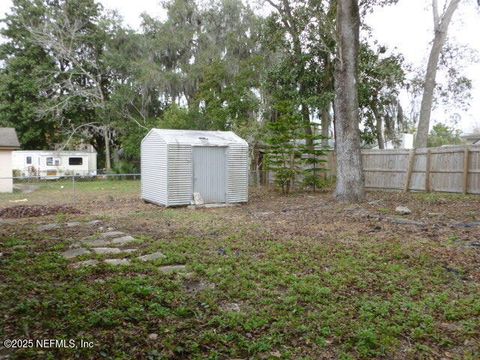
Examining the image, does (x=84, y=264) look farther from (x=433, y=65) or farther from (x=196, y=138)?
(x=433, y=65)

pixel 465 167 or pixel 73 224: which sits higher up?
pixel 465 167

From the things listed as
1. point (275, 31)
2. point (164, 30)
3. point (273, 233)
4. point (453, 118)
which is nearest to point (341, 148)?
point (273, 233)

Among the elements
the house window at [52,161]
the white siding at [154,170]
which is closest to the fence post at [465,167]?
the white siding at [154,170]

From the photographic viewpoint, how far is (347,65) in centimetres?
1059

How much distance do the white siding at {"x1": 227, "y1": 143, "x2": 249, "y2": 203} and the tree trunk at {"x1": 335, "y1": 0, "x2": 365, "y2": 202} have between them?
277cm

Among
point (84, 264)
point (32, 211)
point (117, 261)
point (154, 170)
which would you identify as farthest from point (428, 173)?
point (32, 211)

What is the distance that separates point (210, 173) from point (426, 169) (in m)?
6.86

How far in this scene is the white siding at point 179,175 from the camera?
10.6m

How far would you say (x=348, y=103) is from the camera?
10.7 m

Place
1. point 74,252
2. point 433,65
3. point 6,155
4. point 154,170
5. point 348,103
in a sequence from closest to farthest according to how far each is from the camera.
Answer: point 74,252, point 348,103, point 154,170, point 433,65, point 6,155

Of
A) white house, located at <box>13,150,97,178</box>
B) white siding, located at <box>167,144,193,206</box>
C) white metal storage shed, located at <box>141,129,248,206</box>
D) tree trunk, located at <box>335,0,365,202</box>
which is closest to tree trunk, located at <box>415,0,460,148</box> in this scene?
tree trunk, located at <box>335,0,365,202</box>

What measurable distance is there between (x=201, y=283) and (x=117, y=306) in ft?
3.56

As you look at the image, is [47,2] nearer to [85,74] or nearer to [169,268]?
[85,74]

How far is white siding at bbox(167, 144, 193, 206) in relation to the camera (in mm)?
10594
